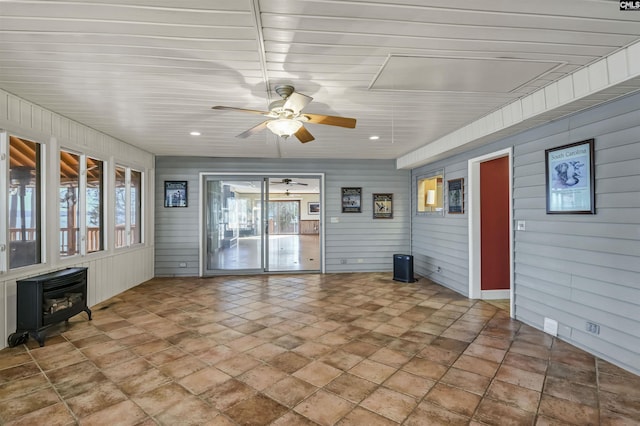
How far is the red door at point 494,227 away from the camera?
4887 mm

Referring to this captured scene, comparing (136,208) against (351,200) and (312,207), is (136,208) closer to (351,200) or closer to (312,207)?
(351,200)

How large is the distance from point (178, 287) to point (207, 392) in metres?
3.67

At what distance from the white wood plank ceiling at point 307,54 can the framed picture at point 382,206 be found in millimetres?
3056

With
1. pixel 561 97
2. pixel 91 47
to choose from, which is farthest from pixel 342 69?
pixel 561 97

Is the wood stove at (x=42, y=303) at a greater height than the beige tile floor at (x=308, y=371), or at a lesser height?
greater

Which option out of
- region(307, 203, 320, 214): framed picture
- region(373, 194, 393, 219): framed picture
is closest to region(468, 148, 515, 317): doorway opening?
region(373, 194, 393, 219): framed picture

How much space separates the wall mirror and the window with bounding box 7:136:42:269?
5.97 m

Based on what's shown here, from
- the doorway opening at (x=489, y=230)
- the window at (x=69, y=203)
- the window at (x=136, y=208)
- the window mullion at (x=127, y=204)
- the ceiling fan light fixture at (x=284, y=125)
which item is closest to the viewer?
the ceiling fan light fixture at (x=284, y=125)

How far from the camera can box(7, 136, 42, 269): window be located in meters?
3.29

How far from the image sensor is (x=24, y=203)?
3.45 m

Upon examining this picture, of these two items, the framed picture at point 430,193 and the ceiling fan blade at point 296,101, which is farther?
the framed picture at point 430,193

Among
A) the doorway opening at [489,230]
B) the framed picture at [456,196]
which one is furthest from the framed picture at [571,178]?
the framed picture at [456,196]

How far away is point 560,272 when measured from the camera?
3.33m

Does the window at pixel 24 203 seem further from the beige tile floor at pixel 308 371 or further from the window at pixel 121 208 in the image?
the window at pixel 121 208
